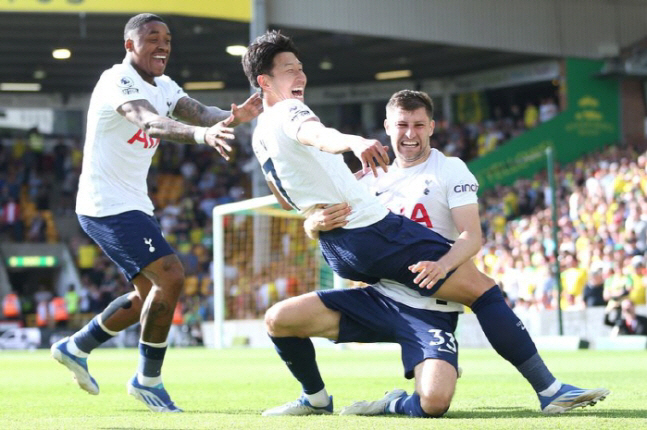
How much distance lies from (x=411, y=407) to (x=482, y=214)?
23.2m

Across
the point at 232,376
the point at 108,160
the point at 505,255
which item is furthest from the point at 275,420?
the point at 505,255

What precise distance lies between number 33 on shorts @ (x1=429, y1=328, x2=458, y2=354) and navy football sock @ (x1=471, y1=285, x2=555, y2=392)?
0.19 metres

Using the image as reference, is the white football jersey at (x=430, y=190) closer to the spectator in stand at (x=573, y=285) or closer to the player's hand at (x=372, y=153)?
the player's hand at (x=372, y=153)

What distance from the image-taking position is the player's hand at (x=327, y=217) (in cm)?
564

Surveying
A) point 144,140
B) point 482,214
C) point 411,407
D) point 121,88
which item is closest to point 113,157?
point 144,140

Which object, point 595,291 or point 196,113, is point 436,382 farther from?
point 595,291

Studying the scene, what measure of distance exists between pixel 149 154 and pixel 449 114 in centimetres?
3017

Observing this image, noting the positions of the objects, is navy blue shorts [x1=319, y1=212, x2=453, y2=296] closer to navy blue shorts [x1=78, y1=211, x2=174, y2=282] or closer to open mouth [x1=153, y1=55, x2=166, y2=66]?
navy blue shorts [x1=78, y1=211, x2=174, y2=282]

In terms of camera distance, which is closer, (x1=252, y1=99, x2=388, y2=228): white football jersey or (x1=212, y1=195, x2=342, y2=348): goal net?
(x1=252, y1=99, x2=388, y2=228): white football jersey

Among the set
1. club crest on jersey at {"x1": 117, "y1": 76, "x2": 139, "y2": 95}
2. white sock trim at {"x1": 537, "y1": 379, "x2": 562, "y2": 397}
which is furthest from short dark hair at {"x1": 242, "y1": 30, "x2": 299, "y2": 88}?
white sock trim at {"x1": 537, "y1": 379, "x2": 562, "y2": 397}

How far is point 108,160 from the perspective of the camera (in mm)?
6863

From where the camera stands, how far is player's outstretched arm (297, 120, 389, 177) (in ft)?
14.9

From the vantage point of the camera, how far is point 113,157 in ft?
22.5

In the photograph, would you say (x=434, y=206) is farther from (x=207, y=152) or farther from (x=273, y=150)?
(x=207, y=152)
